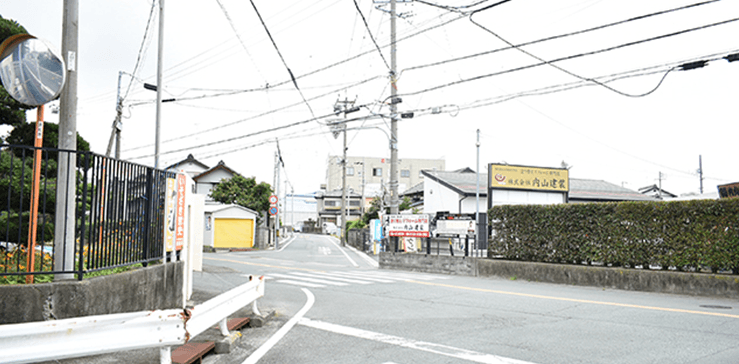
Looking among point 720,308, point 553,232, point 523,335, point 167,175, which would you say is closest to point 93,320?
point 167,175

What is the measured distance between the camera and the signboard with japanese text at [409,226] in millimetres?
21109

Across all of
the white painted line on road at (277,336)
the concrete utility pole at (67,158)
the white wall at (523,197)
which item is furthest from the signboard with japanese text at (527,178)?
the concrete utility pole at (67,158)

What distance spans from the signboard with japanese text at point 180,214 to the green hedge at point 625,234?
1103cm

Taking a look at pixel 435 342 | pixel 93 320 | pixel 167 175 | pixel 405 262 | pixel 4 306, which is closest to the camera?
pixel 93 320

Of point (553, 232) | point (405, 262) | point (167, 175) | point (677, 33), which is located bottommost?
point (405, 262)

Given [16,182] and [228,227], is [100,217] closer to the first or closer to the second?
[16,182]

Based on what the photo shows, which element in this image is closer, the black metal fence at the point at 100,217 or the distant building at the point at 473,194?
the black metal fence at the point at 100,217

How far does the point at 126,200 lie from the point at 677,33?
11375 millimetres

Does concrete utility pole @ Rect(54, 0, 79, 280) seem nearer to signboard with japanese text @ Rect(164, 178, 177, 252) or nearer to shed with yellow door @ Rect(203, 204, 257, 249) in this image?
signboard with japanese text @ Rect(164, 178, 177, 252)

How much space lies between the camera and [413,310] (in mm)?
9578

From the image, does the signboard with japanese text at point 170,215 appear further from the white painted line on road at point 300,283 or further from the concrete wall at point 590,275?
the concrete wall at point 590,275

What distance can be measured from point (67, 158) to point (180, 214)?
11.4ft

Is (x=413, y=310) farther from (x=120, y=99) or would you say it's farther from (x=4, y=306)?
(x=120, y=99)

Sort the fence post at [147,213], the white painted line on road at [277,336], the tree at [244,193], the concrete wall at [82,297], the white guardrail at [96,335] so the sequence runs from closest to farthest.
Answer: the white guardrail at [96,335]
the concrete wall at [82,297]
the white painted line on road at [277,336]
the fence post at [147,213]
the tree at [244,193]
